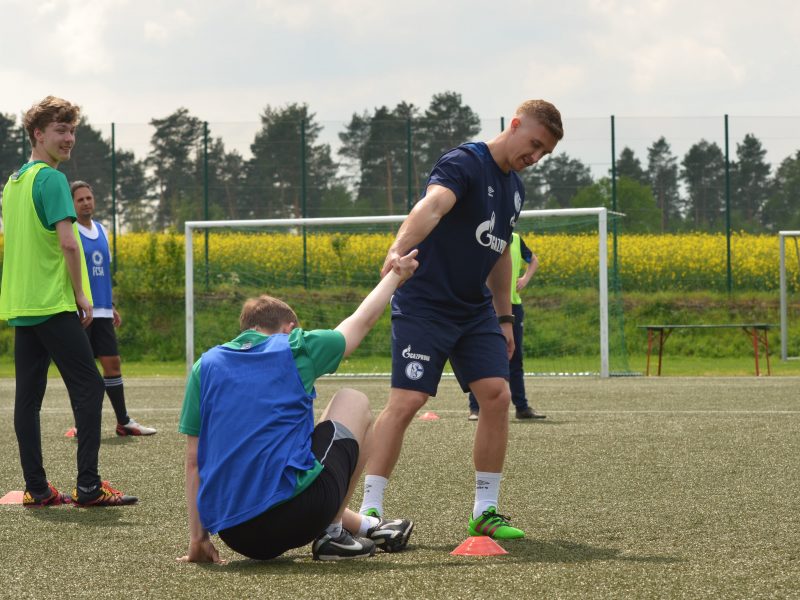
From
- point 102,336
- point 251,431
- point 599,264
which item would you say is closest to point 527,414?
point 102,336

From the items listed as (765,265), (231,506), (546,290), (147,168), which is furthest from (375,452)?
(147,168)

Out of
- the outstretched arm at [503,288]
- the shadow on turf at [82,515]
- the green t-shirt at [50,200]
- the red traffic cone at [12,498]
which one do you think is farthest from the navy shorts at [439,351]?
the red traffic cone at [12,498]

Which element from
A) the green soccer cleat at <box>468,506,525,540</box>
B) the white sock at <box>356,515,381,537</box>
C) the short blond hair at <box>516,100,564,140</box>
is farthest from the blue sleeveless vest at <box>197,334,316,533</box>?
the short blond hair at <box>516,100,564,140</box>

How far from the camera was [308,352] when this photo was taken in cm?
412

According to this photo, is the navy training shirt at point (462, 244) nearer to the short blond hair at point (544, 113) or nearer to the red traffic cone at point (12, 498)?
the short blond hair at point (544, 113)

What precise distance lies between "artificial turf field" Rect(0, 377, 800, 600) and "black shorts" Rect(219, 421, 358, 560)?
101 mm

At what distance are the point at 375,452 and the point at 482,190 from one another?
3.80ft

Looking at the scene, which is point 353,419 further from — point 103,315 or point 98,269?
point 98,269

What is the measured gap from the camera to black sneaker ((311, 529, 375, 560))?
446 cm

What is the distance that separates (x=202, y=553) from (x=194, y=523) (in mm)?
131

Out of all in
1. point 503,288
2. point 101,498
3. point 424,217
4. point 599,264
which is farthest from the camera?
point 599,264

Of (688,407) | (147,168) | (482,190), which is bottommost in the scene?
(688,407)

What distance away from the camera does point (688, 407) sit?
1153 cm

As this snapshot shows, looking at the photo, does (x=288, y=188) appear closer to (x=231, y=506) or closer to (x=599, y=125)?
(x=599, y=125)
